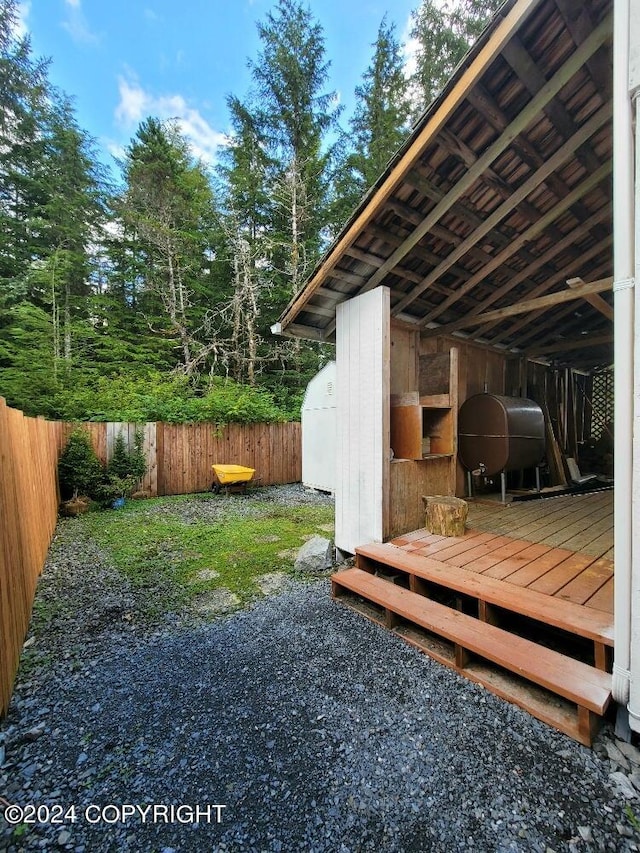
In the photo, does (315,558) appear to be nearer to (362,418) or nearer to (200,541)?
(362,418)

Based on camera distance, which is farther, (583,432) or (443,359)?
(583,432)

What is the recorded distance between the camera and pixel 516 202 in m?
2.73

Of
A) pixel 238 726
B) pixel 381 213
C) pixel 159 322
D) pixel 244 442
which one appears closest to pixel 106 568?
pixel 238 726

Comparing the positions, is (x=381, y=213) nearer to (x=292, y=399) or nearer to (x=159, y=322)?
(x=292, y=399)

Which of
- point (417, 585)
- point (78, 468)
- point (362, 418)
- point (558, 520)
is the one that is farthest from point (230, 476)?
point (558, 520)

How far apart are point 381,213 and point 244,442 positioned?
22.9 feet

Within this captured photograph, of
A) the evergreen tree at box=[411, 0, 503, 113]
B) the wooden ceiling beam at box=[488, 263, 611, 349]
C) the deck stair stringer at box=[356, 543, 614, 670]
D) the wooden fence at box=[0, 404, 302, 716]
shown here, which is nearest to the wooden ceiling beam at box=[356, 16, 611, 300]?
the wooden ceiling beam at box=[488, 263, 611, 349]

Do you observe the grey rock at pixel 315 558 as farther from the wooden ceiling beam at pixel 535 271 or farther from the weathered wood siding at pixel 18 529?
the wooden ceiling beam at pixel 535 271

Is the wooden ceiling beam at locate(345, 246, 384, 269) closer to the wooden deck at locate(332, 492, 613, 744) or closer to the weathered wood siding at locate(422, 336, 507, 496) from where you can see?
the weathered wood siding at locate(422, 336, 507, 496)

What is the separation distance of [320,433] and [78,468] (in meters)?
5.02

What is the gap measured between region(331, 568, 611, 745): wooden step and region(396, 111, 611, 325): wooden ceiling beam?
3.03 metres

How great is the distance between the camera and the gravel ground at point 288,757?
51.0 inches

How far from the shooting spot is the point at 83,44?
9844 mm

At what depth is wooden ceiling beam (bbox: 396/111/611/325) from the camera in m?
2.33
